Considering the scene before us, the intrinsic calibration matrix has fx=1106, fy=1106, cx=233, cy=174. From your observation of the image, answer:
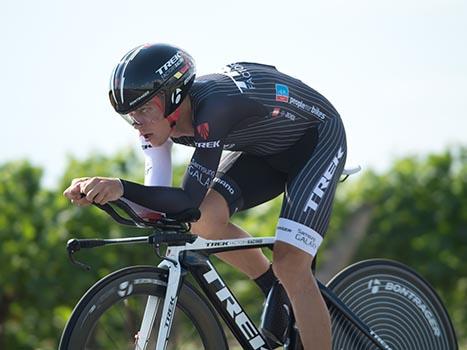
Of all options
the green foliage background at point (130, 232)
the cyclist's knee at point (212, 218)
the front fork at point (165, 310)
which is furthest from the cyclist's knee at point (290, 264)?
the green foliage background at point (130, 232)

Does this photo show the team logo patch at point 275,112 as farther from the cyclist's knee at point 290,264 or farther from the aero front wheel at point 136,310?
the aero front wheel at point 136,310

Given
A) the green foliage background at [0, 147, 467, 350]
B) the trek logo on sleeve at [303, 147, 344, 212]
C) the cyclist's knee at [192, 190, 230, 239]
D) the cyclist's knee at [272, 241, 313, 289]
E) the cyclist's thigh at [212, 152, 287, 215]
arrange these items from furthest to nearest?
the green foliage background at [0, 147, 467, 350] < the cyclist's thigh at [212, 152, 287, 215] < the cyclist's knee at [192, 190, 230, 239] < the trek logo on sleeve at [303, 147, 344, 212] < the cyclist's knee at [272, 241, 313, 289]

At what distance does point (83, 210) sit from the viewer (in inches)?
547

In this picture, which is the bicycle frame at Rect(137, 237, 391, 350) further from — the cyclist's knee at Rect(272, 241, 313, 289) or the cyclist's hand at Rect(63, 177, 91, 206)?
the cyclist's hand at Rect(63, 177, 91, 206)

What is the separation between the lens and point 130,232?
13336 mm

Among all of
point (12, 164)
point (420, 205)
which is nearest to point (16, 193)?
point (12, 164)

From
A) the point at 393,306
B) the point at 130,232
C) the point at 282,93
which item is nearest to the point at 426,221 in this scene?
the point at 130,232

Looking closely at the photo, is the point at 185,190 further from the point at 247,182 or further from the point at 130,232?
the point at 130,232

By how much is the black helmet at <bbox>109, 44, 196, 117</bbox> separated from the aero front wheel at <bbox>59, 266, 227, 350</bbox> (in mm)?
836

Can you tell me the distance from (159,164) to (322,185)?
0.89 m

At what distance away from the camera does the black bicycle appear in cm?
540

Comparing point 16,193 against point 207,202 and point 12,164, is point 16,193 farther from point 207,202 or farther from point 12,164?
point 207,202

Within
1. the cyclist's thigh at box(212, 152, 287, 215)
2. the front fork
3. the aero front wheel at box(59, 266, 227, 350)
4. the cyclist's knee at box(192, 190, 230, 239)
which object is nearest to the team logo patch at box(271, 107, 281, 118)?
the cyclist's thigh at box(212, 152, 287, 215)

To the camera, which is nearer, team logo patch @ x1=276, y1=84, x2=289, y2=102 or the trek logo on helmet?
the trek logo on helmet
